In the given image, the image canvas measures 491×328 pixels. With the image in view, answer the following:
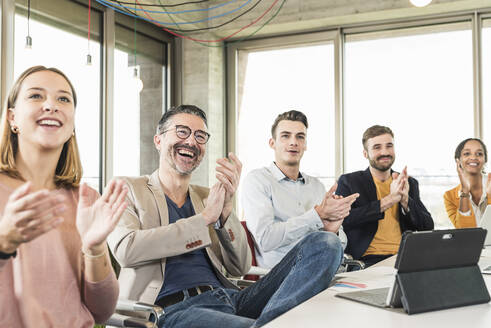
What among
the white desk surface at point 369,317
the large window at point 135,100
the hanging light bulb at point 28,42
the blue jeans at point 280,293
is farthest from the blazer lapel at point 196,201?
the large window at point 135,100

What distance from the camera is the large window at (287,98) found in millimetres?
5293

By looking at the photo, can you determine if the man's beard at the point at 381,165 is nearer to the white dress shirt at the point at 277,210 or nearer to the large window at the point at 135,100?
the white dress shirt at the point at 277,210

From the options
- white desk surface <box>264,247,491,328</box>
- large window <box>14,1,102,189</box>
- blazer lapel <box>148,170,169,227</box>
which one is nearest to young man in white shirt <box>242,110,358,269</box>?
blazer lapel <box>148,170,169,227</box>

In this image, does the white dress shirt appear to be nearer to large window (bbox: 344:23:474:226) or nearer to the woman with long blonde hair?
the woman with long blonde hair

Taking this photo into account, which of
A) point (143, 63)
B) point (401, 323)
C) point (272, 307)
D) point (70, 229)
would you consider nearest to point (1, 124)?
point (70, 229)

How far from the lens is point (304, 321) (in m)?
1.18

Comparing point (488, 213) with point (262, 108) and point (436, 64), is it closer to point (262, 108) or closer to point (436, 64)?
point (436, 64)

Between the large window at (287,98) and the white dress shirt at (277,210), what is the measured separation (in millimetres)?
2362

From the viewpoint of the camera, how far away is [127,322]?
1.51 meters

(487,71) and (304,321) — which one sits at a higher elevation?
(487,71)

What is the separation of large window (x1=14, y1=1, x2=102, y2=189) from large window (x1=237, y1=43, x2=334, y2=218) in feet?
5.97

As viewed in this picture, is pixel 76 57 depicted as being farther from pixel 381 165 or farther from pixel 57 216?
pixel 57 216

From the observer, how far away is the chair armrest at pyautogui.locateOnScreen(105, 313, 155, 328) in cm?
146

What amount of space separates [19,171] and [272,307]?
0.81 m
